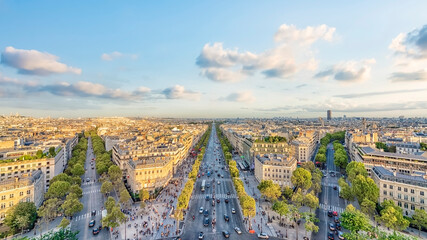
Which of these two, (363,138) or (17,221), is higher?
(363,138)

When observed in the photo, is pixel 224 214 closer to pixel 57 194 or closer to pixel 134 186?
pixel 134 186

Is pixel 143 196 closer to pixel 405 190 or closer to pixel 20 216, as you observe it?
pixel 20 216

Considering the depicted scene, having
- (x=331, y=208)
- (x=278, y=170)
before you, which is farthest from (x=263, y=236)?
(x=278, y=170)

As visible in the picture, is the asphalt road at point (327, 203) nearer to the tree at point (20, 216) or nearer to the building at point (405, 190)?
the building at point (405, 190)

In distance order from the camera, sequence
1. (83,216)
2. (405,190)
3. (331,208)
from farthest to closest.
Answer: (331,208) → (83,216) → (405,190)

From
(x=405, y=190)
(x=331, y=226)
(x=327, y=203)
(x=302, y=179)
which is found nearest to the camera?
(x=331, y=226)

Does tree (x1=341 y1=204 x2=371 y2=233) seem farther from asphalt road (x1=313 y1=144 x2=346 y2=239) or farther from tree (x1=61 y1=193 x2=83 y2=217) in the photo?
tree (x1=61 y1=193 x2=83 y2=217)

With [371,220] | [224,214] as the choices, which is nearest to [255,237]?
[224,214]

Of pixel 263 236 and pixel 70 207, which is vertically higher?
pixel 70 207
